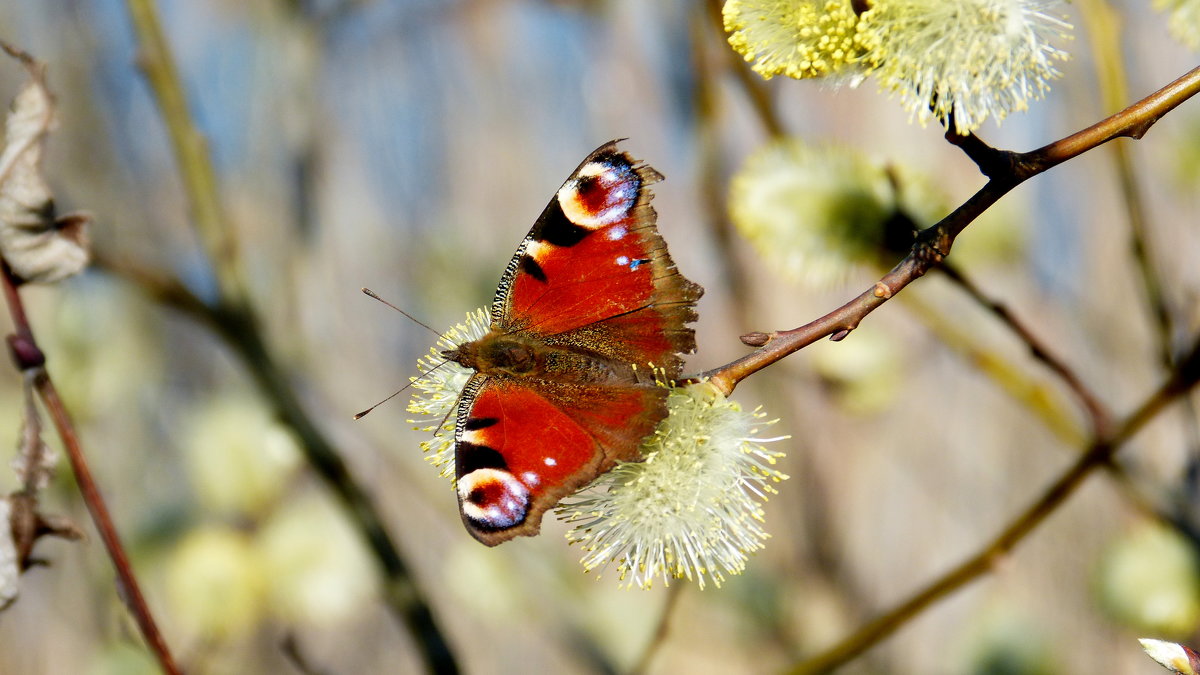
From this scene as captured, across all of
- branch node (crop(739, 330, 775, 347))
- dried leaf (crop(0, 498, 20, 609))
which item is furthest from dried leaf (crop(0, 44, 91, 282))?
branch node (crop(739, 330, 775, 347))

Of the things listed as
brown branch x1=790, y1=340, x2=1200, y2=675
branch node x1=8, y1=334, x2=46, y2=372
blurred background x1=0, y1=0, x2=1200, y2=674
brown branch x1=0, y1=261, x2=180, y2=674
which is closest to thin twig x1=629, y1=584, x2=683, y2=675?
brown branch x1=790, y1=340, x2=1200, y2=675

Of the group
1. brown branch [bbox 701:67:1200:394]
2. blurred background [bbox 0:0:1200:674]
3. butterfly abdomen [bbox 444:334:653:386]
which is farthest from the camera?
blurred background [bbox 0:0:1200:674]

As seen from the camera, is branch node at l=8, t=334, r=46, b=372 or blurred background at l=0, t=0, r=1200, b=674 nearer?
branch node at l=8, t=334, r=46, b=372

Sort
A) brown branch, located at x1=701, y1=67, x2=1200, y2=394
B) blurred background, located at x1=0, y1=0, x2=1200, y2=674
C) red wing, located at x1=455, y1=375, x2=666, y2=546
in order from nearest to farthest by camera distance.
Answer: brown branch, located at x1=701, y1=67, x2=1200, y2=394
red wing, located at x1=455, y1=375, x2=666, y2=546
blurred background, located at x1=0, y1=0, x2=1200, y2=674

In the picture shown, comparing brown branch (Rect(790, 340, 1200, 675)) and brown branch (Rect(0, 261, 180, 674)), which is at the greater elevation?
brown branch (Rect(0, 261, 180, 674))

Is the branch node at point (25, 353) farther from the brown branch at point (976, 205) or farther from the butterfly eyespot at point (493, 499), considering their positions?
the brown branch at point (976, 205)

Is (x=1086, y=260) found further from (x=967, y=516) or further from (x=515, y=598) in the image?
(x=515, y=598)

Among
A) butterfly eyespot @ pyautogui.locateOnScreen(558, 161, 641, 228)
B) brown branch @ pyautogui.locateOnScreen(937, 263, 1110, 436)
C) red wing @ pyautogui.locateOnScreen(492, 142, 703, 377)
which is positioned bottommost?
brown branch @ pyautogui.locateOnScreen(937, 263, 1110, 436)

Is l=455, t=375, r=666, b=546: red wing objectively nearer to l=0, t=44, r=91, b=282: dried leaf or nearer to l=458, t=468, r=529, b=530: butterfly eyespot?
l=458, t=468, r=529, b=530: butterfly eyespot
